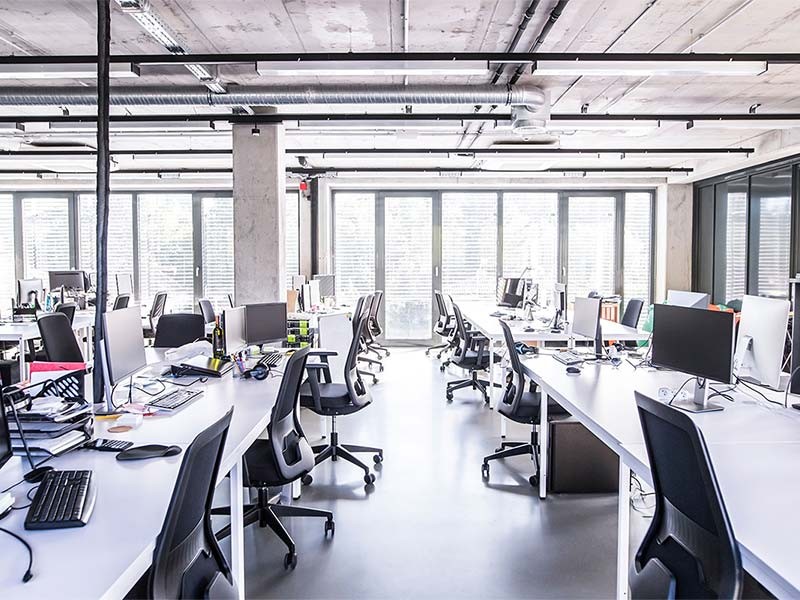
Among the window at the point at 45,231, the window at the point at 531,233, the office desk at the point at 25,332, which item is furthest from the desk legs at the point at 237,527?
the window at the point at 45,231

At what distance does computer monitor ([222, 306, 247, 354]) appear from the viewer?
3916mm

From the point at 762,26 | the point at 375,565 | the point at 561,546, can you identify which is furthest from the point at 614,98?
the point at 375,565

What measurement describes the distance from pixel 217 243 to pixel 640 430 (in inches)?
369

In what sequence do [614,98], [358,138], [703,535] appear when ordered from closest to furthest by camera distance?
1. [703,535]
2. [614,98]
3. [358,138]

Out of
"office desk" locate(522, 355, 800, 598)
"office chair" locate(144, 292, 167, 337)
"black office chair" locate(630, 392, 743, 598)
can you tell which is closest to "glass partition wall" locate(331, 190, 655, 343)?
"office chair" locate(144, 292, 167, 337)

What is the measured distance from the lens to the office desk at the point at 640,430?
5.87 ft

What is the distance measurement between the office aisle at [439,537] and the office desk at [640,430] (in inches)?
14.2

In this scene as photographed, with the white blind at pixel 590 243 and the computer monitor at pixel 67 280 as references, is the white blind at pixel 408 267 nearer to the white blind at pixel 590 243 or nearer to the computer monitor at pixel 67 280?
the white blind at pixel 590 243

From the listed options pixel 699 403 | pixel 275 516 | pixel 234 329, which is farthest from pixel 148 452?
pixel 699 403

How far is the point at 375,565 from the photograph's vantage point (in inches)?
113

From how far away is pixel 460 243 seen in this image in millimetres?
10430

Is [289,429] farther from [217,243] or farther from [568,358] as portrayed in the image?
[217,243]

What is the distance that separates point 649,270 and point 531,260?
7.18ft

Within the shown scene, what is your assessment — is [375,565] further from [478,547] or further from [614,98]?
[614,98]
